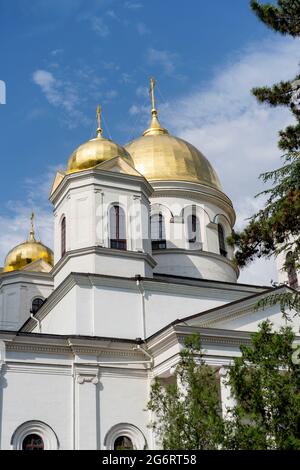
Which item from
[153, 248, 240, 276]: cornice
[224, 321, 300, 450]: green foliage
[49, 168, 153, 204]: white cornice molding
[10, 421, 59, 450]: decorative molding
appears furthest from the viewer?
[153, 248, 240, 276]: cornice

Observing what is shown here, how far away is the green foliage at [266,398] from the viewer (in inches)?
516

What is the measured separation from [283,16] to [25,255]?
21.2 metres

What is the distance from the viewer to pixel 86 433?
22.0m

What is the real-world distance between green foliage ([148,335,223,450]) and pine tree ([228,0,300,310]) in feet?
7.82

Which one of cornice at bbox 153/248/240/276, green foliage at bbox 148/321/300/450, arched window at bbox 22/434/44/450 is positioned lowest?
green foliage at bbox 148/321/300/450

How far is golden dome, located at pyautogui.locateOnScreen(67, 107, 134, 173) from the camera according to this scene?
26547mm

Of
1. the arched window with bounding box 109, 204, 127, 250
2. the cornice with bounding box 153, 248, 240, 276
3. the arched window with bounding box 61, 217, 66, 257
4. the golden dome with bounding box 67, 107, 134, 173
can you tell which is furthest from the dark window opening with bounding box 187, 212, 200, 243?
the arched window with bounding box 61, 217, 66, 257

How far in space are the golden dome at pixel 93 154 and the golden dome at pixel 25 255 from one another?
798cm

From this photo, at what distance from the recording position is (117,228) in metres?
25.8

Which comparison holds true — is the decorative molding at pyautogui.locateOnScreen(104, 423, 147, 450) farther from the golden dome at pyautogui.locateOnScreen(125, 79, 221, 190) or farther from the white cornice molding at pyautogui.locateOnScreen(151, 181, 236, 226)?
the golden dome at pyautogui.locateOnScreen(125, 79, 221, 190)

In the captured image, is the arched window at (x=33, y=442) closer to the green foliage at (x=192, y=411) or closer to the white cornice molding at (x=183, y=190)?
the green foliage at (x=192, y=411)

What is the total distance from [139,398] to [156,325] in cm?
252

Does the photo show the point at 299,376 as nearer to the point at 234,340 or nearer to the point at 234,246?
the point at 234,246
